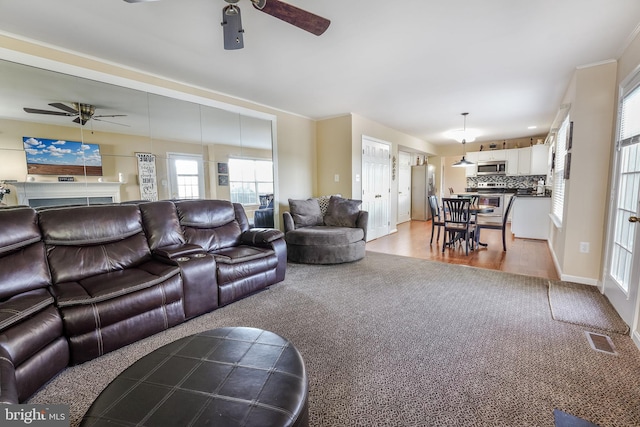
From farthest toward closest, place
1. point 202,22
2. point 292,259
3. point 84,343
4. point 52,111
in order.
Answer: point 292,259
point 52,111
point 202,22
point 84,343

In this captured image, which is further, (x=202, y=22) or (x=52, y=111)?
(x=52, y=111)

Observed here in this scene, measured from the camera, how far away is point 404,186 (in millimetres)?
8250

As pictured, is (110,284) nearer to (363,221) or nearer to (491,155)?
(363,221)

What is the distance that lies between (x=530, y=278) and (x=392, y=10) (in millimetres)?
3343

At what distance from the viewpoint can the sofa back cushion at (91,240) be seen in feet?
7.06

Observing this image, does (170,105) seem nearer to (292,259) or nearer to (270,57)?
(270,57)

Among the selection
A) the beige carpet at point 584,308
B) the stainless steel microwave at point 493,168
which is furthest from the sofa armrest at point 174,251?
the stainless steel microwave at point 493,168

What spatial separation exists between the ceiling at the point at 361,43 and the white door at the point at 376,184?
156 centimetres

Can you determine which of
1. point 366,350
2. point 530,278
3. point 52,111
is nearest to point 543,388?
point 366,350

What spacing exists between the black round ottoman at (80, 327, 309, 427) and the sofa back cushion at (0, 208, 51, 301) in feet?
4.65

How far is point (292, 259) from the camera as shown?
4141mm

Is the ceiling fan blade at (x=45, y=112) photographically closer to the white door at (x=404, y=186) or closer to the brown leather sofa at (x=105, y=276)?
the brown leather sofa at (x=105, y=276)

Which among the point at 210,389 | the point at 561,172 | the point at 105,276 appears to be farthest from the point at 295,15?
the point at 561,172

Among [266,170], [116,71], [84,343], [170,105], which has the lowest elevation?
[84,343]
